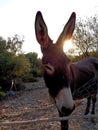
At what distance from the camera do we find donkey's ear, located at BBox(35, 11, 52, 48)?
237 centimetres

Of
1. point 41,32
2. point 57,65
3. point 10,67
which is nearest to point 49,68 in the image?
point 57,65

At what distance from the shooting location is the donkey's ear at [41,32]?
237 centimetres

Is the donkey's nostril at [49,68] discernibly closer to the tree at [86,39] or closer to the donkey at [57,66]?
the donkey at [57,66]

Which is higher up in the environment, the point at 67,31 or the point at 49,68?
the point at 67,31

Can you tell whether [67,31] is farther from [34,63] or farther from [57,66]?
[34,63]

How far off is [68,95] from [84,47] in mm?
17234

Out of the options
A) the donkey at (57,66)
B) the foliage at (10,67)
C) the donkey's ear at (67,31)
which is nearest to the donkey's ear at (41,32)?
the donkey at (57,66)

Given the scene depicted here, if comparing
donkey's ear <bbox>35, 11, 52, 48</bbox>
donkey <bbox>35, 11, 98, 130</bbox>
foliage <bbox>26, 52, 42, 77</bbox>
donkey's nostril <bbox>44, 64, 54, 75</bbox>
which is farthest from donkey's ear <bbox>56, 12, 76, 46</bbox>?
foliage <bbox>26, 52, 42, 77</bbox>

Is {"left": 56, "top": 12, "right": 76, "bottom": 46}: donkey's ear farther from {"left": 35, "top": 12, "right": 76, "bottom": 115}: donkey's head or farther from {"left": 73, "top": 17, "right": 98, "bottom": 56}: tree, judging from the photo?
{"left": 73, "top": 17, "right": 98, "bottom": 56}: tree

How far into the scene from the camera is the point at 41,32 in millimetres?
2424

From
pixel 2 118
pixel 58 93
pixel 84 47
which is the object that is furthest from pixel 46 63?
pixel 84 47

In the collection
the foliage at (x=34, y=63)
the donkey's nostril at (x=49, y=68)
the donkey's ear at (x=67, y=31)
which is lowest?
the foliage at (x=34, y=63)

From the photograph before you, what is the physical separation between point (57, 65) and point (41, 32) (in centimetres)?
35

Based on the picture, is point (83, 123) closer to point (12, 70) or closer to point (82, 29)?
point (12, 70)
